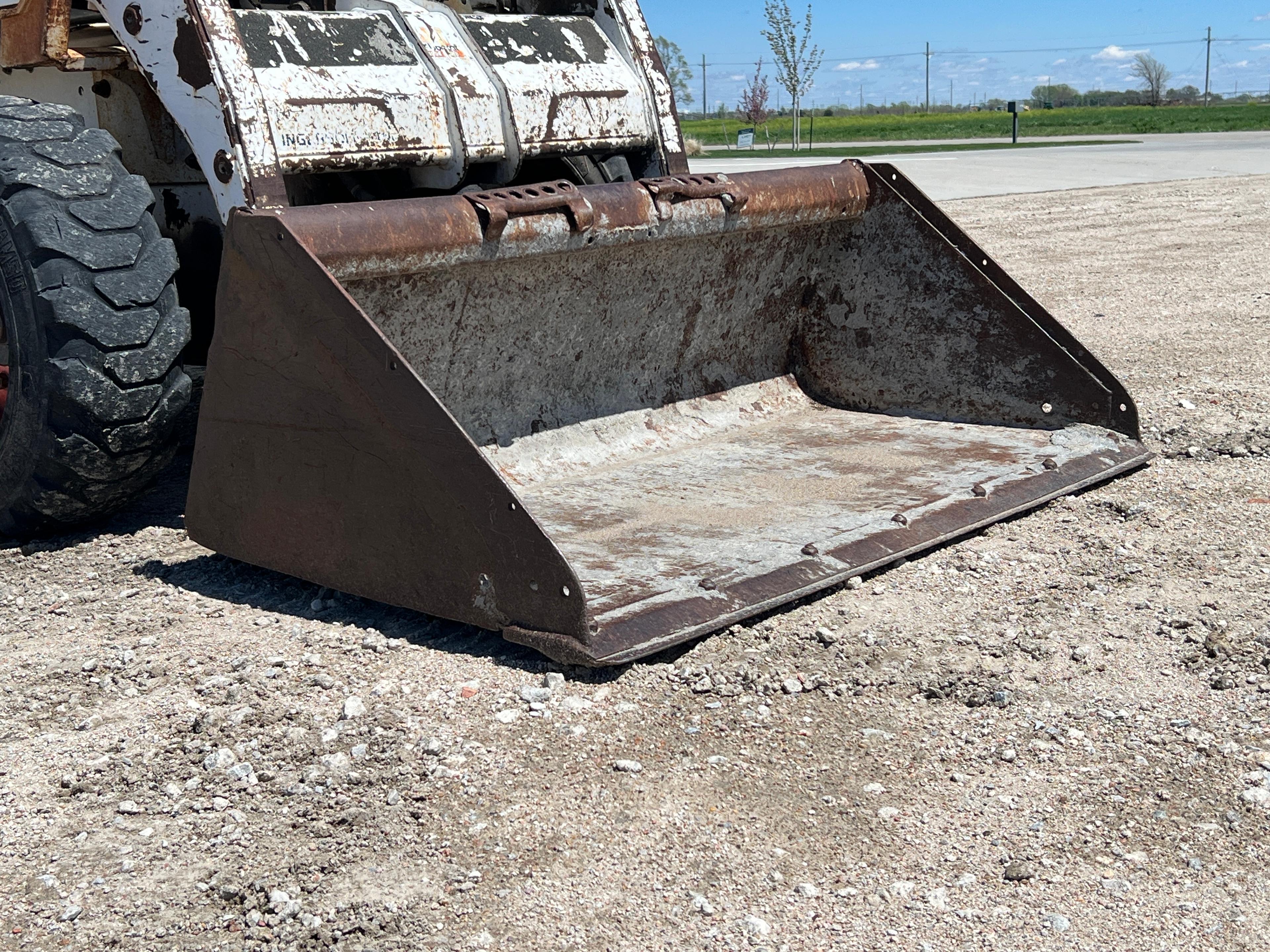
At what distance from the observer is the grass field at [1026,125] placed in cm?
3862

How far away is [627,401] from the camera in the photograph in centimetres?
434

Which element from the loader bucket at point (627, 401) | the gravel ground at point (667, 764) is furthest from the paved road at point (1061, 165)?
the gravel ground at point (667, 764)

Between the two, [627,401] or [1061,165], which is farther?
[1061,165]

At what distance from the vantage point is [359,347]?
294cm

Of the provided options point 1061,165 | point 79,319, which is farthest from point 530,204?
point 1061,165

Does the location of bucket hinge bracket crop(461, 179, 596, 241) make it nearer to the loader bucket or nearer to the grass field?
the loader bucket

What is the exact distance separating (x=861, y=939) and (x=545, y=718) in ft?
2.87

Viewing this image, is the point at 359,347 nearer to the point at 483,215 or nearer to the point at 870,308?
the point at 483,215

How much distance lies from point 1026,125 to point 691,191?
4426cm

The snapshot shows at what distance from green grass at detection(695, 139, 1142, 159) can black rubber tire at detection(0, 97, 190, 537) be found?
2311cm

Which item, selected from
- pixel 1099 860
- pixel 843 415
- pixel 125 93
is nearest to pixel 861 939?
pixel 1099 860

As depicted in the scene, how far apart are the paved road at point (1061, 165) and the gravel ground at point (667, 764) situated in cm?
1117

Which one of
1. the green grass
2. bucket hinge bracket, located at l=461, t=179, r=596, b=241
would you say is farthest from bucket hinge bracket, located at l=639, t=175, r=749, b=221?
the green grass

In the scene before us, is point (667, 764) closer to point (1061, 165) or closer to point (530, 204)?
point (530, 204)
